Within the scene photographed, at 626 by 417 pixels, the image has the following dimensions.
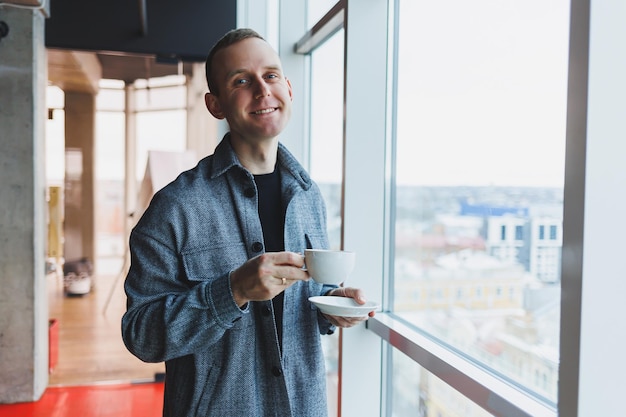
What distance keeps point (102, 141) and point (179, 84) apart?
2.54ft

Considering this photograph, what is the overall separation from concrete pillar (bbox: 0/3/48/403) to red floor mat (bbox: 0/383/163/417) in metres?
0.15

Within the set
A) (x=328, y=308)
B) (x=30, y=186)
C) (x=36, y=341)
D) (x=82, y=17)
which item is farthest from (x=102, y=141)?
(x=328, y=308)

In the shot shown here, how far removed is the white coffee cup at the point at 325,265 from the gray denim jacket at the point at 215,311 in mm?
177

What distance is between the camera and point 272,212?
5.01ft

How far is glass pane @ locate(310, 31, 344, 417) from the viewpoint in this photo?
10.2ft

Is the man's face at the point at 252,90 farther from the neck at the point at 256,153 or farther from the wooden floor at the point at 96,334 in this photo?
the wooden floor at the point at 96,334

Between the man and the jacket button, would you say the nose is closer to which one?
the man

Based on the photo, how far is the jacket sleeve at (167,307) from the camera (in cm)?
121

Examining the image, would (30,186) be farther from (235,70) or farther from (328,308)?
(328,308)

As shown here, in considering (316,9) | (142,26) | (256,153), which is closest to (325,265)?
(256,153)

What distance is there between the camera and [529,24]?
4.87 feet

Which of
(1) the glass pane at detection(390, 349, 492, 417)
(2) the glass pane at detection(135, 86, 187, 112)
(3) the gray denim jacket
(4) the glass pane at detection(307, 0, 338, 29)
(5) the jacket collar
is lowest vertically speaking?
(1) the glass pane at detection(390, 349, 492, 417)

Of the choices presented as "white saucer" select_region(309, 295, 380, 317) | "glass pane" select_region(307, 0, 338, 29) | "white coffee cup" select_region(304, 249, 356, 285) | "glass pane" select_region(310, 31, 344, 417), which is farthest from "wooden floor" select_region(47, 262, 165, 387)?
"white coffee cup" select_region(304, 249, 356, 285)

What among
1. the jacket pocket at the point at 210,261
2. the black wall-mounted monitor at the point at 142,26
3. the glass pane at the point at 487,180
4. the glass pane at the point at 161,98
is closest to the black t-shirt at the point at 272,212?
the jacket pocket at the point at 210,261
